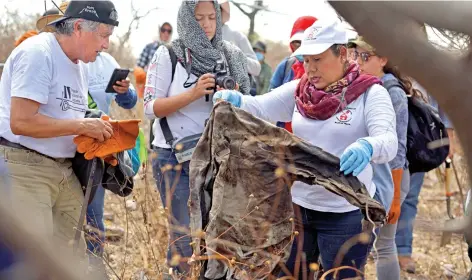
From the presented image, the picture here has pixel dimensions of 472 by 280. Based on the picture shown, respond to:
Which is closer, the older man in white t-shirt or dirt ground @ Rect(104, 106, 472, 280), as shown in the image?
the older man in white t-shirt

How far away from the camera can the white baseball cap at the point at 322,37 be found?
3553 mm

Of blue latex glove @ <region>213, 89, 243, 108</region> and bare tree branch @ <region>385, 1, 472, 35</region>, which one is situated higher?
bare tree branch @ <region>385, 1, 472, 35</region>

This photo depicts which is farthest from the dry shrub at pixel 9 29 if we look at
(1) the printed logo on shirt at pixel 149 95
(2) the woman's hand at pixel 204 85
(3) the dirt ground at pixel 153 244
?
(2) the woman's hand at pixel 204 85

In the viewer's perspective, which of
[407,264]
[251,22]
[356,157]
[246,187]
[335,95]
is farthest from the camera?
[251,22]

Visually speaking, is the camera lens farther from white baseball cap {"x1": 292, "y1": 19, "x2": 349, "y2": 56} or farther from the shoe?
the shoe

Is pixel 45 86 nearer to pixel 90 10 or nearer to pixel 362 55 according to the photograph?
pixel 90 10

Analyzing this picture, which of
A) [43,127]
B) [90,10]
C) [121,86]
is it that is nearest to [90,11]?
[90,10]

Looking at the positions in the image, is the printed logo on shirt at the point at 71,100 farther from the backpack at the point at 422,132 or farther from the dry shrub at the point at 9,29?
the dry shrub at the point at 9,29

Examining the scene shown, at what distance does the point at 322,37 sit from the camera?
11.7ft

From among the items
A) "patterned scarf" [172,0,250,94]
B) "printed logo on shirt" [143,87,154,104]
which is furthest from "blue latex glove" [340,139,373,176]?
"printed logo on shirt" [143,87,154,104]

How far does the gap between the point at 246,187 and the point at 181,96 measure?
0.99 m

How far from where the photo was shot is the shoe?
563 centimetres

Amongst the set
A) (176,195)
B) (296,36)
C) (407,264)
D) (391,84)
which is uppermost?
(391,84)

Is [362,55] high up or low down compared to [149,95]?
up
